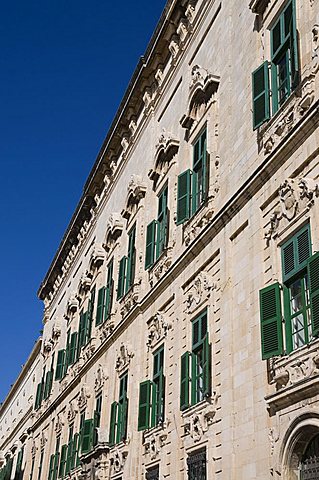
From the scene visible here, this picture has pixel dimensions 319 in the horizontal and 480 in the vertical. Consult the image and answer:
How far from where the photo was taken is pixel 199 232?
1580 centimetres

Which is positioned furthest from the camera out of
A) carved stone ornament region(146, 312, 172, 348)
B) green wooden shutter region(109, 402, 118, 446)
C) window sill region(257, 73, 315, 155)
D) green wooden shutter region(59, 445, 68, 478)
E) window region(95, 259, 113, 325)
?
green wooden shutter region(59, 445, 68, 478)

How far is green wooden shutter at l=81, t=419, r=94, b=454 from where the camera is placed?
73.7 ft

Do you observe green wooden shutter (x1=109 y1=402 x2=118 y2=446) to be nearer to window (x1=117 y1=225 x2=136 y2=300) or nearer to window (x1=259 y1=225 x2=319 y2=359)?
window (x1=117 y1=225 x2=136 y2=300)

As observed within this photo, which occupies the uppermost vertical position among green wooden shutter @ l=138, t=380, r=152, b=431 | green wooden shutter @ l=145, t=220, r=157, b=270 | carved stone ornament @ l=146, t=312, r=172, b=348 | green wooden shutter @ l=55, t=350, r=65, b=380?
green wooden shutter @ l=55, t=350, r=65, b=380

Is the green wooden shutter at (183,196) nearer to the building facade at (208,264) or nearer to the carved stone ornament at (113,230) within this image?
the building facade at (208,264)

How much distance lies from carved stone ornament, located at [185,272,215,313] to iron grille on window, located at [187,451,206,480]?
305cm

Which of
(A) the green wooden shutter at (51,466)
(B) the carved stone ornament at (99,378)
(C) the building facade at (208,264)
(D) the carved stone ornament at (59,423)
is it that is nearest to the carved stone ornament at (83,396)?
(C) the building facade at (208,264)

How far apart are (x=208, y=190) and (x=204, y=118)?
2305 mm

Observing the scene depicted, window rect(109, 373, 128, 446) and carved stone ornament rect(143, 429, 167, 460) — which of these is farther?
window rect(109, 373, 128, 446)

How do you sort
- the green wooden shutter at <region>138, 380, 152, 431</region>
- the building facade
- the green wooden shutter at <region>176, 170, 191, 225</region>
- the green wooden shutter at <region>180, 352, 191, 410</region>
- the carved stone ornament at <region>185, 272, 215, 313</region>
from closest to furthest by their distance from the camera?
1. the building facade
2. the green wooden shutter at <region>180, 352, 191, 410</region>
3. the carved stone ornament at <region>185, 272, 215, 313</region>
4. the green wooden shutter at <region>176, 170, 191, 225</region>
5. the green wooden shutter at <region>138, 380, 152, 431</region>

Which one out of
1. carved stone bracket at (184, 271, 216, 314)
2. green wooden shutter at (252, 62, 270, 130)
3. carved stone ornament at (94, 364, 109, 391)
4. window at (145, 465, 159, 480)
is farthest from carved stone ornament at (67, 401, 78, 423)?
green wooden shutter at (252, 62, 270, 130)

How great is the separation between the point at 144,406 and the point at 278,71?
8.57 m

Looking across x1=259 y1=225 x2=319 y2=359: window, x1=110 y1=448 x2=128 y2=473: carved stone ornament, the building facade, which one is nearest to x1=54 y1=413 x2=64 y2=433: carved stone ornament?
the building facade

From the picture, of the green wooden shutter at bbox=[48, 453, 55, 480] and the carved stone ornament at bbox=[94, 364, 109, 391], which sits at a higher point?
the carved stone ornament at bbox=[94, 364, 109, 391]
